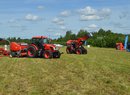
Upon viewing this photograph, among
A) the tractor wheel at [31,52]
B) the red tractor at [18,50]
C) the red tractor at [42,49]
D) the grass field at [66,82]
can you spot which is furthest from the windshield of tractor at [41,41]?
the grass field at [66,82]

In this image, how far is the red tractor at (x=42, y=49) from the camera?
2650 cm

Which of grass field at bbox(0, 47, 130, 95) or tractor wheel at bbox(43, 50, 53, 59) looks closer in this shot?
grass field at bbox(0, 47, 130, 95)

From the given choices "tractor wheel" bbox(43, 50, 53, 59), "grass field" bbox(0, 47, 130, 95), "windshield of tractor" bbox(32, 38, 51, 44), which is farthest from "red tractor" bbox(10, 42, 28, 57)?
"grass field" bbox(0, 47, 130, 95)

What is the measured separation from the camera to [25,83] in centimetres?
1403

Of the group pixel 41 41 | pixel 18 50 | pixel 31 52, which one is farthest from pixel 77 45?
pixel 41 41

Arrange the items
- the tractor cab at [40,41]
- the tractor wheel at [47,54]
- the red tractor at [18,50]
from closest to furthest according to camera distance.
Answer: the tractor wheel at [47,54] < the tractor cab at [40,41] < the red tractor at [18,50]

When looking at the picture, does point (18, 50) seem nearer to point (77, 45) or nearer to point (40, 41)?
point (40, 41)

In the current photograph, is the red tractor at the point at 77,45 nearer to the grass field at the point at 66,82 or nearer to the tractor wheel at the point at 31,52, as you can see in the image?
the tractor wheel at the point at 31,52

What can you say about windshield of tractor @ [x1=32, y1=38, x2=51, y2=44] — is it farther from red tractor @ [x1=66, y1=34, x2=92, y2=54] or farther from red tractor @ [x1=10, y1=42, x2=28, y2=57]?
red tractor @ [x1=66, y1=34, x2=92, y2=54]

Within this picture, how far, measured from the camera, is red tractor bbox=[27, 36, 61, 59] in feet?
86.9

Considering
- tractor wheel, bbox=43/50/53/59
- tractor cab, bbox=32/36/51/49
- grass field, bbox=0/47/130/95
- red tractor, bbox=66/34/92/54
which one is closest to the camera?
grass field, bbox=0/47/130/95

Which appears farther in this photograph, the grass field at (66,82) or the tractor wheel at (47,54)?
the tractor wheel at (47,54)

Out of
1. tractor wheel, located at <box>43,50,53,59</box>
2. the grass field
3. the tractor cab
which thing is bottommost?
the grass field

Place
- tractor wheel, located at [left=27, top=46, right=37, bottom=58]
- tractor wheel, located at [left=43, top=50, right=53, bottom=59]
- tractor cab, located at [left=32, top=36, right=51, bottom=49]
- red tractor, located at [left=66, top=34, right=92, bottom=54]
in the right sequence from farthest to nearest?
red tractor, located at [left=66, top=34, right=92, bottom=54]
tractor wheel, located at [left=27, top=46, right=37, bottom=58]
tractor cab, located at [left=32, top=36, right=51, bottom=49]
tractor wheel, located at [left=43, top=50, right=53, bottom=59]
